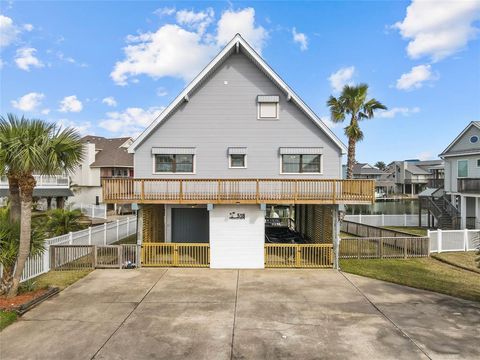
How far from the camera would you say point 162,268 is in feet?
48.5

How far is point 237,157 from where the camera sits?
55.3ft

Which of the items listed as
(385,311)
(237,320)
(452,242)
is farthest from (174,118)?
(452,242)

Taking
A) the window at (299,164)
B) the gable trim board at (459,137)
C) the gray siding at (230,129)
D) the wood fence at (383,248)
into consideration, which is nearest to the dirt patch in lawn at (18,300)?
the gray siding at (230,129)

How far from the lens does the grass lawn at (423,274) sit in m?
11.9

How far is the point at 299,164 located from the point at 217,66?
22.0 ft

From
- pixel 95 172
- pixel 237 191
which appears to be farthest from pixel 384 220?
pixel 95 172

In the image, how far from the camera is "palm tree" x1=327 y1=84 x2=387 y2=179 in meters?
23.7

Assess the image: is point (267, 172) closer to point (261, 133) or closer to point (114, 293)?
point (261, 133)

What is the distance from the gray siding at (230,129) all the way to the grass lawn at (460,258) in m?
8.22

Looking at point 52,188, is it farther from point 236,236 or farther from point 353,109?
point 353,109

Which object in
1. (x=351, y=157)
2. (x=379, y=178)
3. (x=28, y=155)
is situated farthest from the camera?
(x=379, y=178)

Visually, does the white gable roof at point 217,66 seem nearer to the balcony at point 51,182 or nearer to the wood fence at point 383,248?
the wood fence at point 383,248

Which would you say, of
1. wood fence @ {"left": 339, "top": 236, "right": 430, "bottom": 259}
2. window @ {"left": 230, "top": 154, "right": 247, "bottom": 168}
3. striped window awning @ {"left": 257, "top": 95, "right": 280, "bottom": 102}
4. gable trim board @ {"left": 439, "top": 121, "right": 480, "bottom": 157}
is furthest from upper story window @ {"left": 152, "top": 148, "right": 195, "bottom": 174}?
gable trim board @ {"left": 439, "top": 121, "right": 480, "bottom": 157}

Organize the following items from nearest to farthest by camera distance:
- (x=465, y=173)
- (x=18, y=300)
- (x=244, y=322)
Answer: (x=244, y=322) < (x=18, y=300) < (x=465, y=173)
